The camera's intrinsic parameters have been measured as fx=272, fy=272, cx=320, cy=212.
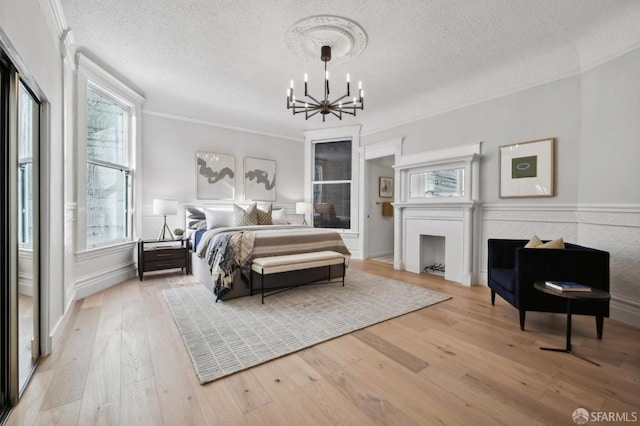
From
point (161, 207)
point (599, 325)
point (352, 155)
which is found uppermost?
point (352, 155)

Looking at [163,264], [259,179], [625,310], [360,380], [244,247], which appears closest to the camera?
[360,380]

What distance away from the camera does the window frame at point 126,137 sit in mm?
3133

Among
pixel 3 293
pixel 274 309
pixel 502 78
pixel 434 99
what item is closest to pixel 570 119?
pixel 502 78

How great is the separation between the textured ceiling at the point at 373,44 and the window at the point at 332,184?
1698 mm

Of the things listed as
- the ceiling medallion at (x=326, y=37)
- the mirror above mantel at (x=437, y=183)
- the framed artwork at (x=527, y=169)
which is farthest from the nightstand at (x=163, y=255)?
the framed artwork at (x=527, y=169)

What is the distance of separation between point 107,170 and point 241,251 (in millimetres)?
2367

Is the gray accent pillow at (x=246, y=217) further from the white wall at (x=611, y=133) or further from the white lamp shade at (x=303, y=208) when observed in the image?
the white wall at (x=611, y=133)

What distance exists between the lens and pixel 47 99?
1950 millimetres

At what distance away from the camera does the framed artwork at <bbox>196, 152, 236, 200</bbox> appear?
5078mm

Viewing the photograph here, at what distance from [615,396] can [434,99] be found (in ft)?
13.2

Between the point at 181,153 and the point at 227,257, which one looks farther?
the point at 181,153

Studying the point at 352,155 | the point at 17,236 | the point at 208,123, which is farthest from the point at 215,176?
the point at 17,236

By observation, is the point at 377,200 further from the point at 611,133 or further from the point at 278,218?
the point at 611,133

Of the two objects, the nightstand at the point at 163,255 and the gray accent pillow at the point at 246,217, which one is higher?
the gray accent pillow at the point at 246,217
